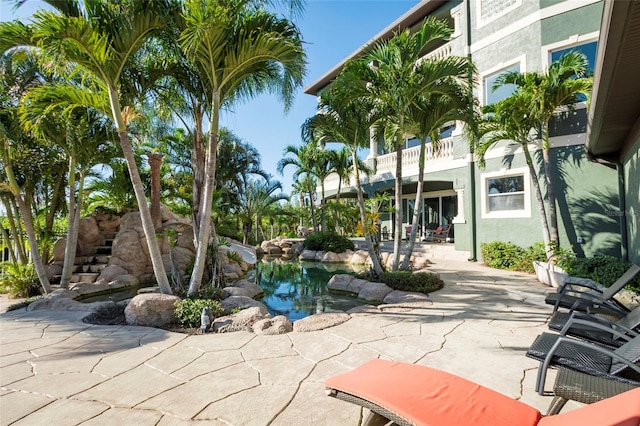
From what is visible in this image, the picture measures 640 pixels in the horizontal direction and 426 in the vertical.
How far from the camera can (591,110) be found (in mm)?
5473

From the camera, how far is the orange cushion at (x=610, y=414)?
1423 millimetres

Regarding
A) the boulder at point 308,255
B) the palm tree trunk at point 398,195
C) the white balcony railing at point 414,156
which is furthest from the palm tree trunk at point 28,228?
the white balcony railing at point 414,156

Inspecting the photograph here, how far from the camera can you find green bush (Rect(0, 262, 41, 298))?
798cm

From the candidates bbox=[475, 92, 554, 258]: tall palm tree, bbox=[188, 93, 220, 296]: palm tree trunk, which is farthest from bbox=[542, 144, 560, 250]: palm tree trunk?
bbox=[188, 93, 220, 296]: palm tree trunk

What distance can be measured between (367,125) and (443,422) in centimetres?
751

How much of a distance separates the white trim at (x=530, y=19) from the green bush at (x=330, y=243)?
989 cm

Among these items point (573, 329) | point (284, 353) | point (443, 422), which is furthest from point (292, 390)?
point (573, 329)

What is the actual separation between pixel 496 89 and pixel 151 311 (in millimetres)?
11747

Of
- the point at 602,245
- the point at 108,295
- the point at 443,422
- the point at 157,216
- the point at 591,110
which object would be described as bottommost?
the point at 108,295

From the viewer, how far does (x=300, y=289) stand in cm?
950

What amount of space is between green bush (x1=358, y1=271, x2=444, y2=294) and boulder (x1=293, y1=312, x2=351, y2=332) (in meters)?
2.44

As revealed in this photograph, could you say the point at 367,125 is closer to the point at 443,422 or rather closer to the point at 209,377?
the point at 209,377

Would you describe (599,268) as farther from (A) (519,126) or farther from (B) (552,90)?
(B) (552,90)

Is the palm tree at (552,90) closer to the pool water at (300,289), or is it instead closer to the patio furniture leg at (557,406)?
the pool water at (300,289)
